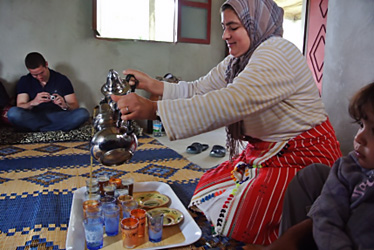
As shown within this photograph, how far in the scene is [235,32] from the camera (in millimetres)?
1181

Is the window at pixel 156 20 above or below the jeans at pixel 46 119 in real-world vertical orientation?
above

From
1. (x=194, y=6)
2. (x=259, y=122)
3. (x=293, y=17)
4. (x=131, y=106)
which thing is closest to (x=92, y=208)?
(x=131, y=106)

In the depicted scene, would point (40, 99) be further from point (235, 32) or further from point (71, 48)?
point (235, 32)

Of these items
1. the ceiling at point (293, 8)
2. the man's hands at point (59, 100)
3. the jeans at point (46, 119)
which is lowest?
the jeans at point (46, 119)

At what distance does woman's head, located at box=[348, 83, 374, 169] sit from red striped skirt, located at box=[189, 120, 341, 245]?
1.24ft

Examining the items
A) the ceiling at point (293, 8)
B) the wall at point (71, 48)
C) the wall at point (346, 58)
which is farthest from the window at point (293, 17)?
the wall at point (346, 58)

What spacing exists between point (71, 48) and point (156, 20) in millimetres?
1108

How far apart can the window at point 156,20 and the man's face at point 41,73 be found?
898 millimetres

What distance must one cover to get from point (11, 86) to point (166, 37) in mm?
1900

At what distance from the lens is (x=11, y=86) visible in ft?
11.2

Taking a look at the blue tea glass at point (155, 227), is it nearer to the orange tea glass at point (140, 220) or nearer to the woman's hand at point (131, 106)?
the orange tea glass at point (140, 220)

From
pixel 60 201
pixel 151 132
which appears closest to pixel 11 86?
pixel 151 132

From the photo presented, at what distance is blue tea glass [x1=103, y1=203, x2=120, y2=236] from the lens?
3.67ft

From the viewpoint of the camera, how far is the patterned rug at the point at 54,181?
3.97 ft
